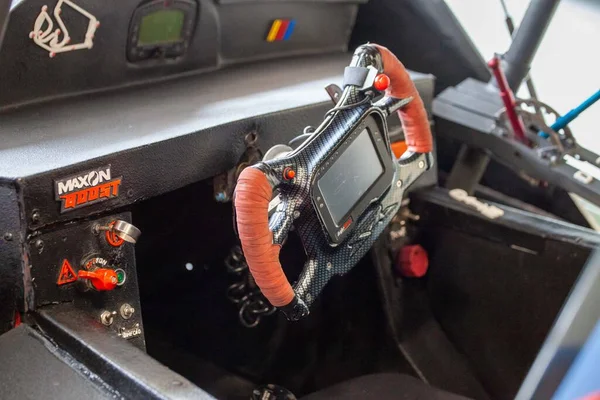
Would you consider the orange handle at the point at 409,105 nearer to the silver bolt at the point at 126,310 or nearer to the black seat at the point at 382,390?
the black seat at the point at 382,390

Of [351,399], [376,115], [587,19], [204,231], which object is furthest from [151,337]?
[587,19]

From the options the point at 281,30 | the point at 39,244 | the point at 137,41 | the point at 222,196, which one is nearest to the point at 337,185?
A: the point at 222,196

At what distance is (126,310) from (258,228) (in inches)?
12.4

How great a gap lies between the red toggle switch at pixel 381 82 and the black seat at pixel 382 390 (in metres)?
0.56

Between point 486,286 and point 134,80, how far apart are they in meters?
0.89

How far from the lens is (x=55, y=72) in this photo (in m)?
1.29

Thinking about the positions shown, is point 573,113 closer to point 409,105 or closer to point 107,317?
point 409,105

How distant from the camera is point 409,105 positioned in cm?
127

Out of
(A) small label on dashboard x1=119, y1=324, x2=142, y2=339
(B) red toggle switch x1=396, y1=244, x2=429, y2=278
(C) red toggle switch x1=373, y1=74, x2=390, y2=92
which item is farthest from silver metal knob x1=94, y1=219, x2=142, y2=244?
(B) red toggle switch x1=396, y1=244, x2=429, y2=278

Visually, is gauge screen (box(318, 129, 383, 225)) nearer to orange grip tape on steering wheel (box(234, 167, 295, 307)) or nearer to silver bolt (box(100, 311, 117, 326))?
orange grip tape on steering wheel (box(234, 167, 295, 307))

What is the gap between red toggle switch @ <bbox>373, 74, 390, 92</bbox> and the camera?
3.68ft

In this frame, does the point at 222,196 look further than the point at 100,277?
Yes

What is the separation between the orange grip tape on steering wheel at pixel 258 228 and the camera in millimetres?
923

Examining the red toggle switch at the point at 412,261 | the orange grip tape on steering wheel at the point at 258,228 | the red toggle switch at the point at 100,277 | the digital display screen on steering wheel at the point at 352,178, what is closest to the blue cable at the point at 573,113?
the red toggle switch at the point at 412,261
